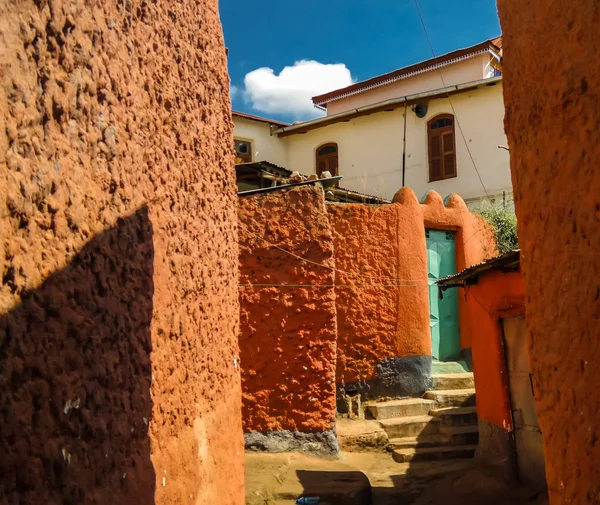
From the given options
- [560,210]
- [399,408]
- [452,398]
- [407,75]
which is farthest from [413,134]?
[560,210]

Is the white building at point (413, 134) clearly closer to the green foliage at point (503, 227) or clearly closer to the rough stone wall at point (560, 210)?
the green foliage at point (503, 227)

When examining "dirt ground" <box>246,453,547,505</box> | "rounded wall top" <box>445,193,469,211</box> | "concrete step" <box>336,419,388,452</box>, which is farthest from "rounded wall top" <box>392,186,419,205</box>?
"dirt ground" <box>246,453,547,505</box>

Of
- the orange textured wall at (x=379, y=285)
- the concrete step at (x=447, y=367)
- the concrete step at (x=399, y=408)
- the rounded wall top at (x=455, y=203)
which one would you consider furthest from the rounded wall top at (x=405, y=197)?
the concrete step at (x=399, y=408)

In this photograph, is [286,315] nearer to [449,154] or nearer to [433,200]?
[433,200]

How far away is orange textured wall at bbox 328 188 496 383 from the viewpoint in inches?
434

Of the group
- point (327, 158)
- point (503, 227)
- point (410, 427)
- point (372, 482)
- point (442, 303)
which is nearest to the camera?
point (372, 482)

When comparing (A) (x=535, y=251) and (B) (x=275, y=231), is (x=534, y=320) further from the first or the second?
(B) (x=275, y=231)

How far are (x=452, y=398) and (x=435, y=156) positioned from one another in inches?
294

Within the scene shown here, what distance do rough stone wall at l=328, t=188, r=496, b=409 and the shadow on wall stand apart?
8515 mm

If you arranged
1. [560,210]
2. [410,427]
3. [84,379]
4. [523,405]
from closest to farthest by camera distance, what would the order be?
1. [84,379]
2. [560,210]
3. [523,405]
4. [410,427]

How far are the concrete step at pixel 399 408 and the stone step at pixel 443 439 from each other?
63 centimetres

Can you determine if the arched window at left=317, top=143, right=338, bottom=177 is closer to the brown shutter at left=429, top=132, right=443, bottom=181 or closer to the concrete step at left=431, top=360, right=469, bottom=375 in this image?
the brown shutter at left=429, top=132, right=443, bottom=181

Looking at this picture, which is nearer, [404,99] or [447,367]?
[447,367]

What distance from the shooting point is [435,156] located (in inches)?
642
